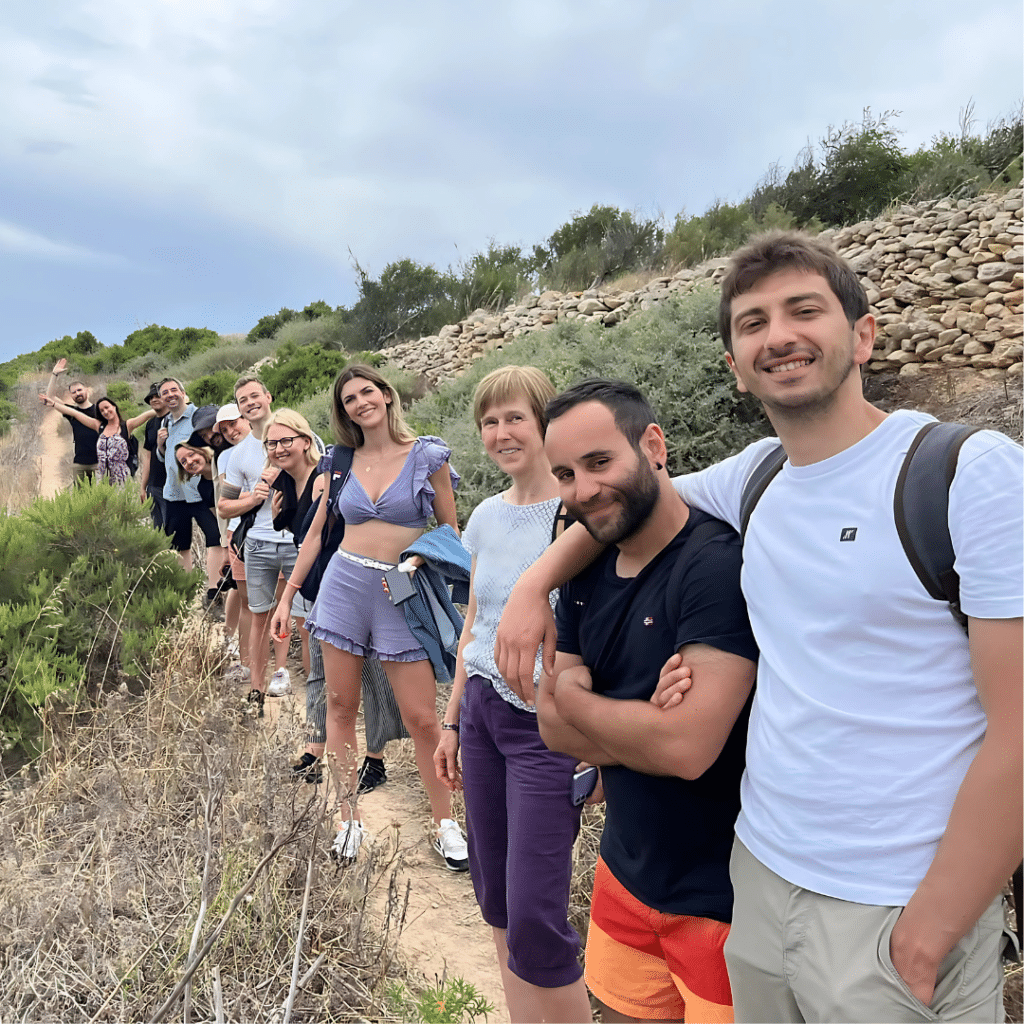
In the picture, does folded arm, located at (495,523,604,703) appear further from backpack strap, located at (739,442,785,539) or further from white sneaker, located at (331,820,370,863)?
white sneaker, located at (331,820,370,863)

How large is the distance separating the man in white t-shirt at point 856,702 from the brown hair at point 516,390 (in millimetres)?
998

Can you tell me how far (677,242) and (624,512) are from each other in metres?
15.5

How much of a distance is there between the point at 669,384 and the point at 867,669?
21.5 ft

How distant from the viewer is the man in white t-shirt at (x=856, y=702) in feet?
3.36

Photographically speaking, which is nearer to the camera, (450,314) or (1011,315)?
(1011,315)

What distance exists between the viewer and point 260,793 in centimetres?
320

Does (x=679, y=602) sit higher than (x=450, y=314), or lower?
lower

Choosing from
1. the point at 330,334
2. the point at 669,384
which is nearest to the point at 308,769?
the point at 669,384

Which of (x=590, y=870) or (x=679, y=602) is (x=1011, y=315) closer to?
(x=590, y=870)

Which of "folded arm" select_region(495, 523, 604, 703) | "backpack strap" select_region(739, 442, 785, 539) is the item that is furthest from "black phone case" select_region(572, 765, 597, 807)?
"backpack strap" select_region(739, 442, 785, 539)

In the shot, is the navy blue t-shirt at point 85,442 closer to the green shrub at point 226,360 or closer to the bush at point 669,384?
the bush at point 669,384

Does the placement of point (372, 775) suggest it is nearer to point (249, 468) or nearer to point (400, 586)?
point (400, 586)

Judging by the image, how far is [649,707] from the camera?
140 centimetres

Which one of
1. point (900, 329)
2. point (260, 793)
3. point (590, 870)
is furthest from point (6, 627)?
point (900, 329)
